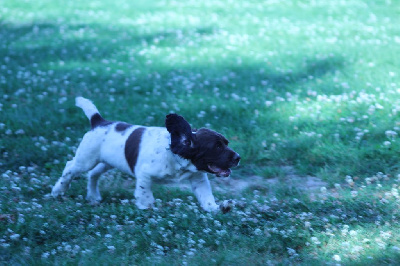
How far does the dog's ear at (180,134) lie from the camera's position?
492 centimetres

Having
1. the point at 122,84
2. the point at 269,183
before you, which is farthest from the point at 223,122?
the point at 122,84

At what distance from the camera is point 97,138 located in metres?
→ 5.70

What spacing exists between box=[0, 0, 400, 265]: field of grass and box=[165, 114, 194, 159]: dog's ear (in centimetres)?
56

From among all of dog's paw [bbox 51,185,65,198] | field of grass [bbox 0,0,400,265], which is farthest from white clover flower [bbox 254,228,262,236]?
dog's paw [bbox 51,185,65,198]

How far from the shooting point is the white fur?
17.0 ft

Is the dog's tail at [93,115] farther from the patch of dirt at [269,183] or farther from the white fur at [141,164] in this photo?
the patch of dirt at [269,183]

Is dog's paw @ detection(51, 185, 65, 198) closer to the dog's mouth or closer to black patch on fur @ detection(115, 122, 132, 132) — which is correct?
black patch on fur @ detection(115, 122, 132, 132)

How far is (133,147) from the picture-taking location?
5414 millimetres

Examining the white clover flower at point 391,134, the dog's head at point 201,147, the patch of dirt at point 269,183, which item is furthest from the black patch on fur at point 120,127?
the white clover flower at point 391,134

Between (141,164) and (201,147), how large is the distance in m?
0.62

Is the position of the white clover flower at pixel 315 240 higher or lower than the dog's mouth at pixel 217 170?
lower

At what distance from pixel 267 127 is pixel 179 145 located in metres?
2.83

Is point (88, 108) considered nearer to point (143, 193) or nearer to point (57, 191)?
point (57, 191)

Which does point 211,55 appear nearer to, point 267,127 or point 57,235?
point 267,127
